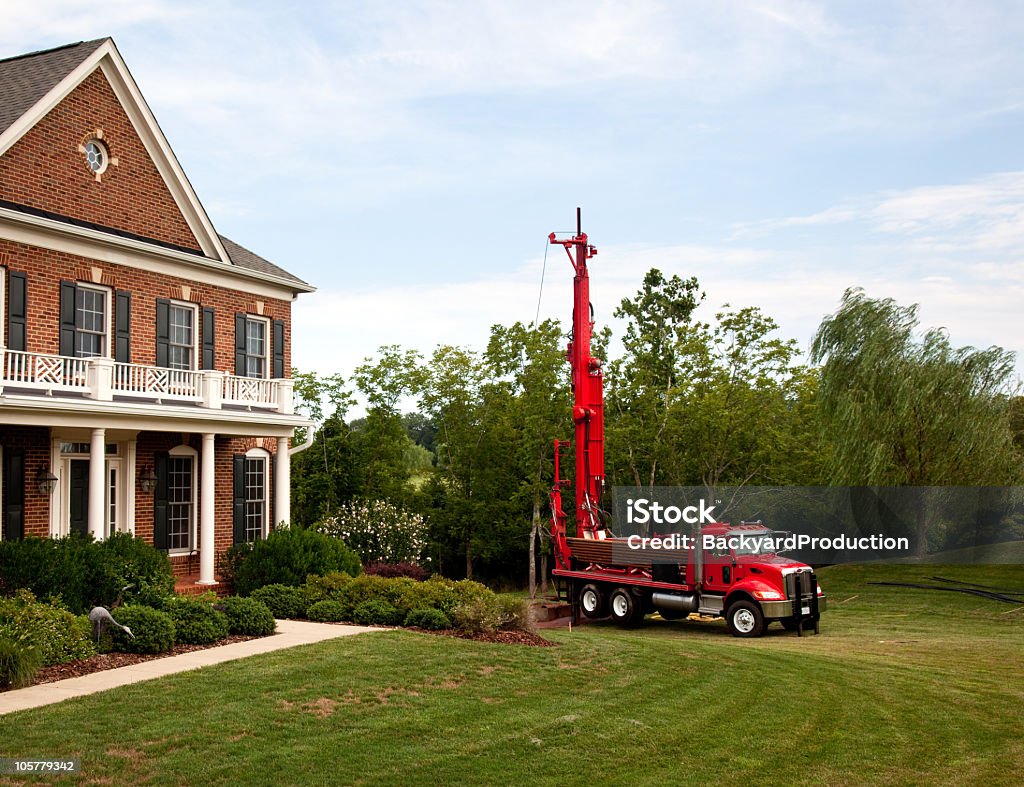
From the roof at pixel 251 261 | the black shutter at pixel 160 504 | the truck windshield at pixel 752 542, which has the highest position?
the roof at pixel 251 261

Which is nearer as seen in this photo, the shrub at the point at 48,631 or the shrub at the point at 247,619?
the shrub at the point at 48,631

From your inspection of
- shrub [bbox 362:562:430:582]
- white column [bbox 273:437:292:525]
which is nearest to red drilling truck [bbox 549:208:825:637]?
shrub [bbox 362:562:430:582]

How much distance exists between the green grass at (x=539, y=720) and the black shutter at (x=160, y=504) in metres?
8.19

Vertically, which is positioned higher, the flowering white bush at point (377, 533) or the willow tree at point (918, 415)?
the willow tree at point (918, 415)

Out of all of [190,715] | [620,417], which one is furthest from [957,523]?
[190,715]

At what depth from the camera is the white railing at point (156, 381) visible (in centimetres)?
1875

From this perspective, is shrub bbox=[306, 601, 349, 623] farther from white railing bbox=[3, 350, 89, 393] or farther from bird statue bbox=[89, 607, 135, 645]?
white railing bbox=[3, 350, 89, 393]

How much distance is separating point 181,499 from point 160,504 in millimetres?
719

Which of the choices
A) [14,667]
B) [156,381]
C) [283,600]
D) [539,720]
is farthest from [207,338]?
[539,720]

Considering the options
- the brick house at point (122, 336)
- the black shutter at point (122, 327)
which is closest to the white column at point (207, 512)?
the brick house at point (122, 336)

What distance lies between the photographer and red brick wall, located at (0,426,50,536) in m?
18.1

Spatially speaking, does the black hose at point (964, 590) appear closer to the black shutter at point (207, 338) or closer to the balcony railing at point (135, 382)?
the balcony railing at point (135, 382)

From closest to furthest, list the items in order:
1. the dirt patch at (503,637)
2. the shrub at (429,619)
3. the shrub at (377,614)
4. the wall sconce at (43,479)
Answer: the dirt patch at (503,637), the shrub at (429,619), the shrub at (377,614), the wall sconce at (43,479)

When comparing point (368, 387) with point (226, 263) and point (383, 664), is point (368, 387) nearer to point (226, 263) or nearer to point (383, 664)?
point (226, 263)
